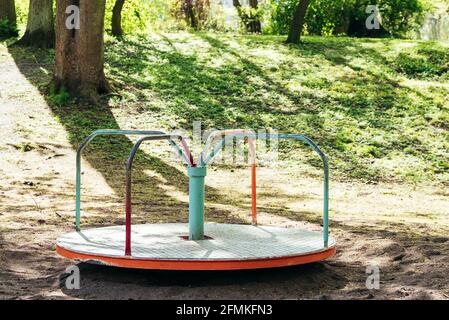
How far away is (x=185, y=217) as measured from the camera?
1048 cm

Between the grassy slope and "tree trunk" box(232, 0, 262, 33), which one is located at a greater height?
"tree trunk" box(232, 0, 262, 33)

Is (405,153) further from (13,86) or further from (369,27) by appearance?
(369,27)

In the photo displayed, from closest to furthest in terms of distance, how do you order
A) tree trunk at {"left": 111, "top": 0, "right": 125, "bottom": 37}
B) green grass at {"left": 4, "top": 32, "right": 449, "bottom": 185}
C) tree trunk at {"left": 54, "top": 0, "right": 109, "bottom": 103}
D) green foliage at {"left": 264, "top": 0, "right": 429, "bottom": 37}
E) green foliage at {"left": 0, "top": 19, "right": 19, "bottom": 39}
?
green grass at {"left": 4, "top": 32, "right": 449, "bottom": 185} → tree trunk at {"left": 54, "top": 0, "right": 109, "bottom": 103} → green foliage at {"left": 0, "top": 19, "right": 19, "bottom": 39} → tree trunk at {"left": 111, "top": 0, "right": 125, "bottom": 37} → green foliage at {"left": 264, "top": 0, "right": 429, "bottom": 37}

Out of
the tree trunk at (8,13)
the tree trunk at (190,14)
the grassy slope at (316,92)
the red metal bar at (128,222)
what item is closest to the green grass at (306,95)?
the grassy slope at (316,92)

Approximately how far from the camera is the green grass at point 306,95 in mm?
15984

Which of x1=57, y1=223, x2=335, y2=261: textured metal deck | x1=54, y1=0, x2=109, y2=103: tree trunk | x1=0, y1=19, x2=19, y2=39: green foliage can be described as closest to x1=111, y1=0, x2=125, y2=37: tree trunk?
x1=0, y1=19, x2=19, y2=39: green foliage

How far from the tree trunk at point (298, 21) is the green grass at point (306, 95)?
383 millimetres

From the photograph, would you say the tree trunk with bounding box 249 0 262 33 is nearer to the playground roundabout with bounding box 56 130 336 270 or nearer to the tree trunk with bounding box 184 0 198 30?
the tree trunk with bounding box 184 0 198 30

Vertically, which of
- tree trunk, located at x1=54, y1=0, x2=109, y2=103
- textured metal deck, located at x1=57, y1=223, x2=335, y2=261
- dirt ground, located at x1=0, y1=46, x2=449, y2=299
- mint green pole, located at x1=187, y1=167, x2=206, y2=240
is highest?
tree trunk, located at x1=54, y1=0, x2=109, y2=103

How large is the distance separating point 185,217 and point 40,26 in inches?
464

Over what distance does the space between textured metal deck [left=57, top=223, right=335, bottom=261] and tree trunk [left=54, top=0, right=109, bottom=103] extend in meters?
8.81

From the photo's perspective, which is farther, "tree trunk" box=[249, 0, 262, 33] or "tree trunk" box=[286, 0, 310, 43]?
"tree trunk" box=[249, 0, 262, 33]

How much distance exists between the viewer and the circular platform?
6.84 metres

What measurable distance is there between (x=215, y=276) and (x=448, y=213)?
555cm
